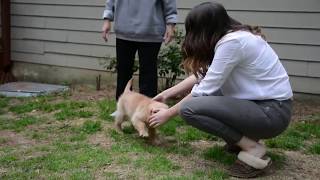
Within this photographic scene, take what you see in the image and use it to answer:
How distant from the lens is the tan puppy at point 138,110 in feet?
14.3

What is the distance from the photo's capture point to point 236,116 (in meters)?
3.69

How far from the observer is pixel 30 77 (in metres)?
8.86

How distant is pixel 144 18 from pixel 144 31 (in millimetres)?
129

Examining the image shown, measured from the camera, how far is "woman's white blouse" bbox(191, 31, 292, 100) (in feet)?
11.7

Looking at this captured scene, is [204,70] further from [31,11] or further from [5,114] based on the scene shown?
[31,11]

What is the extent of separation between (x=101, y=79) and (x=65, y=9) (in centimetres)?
121

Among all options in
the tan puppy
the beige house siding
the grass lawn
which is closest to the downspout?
the beige house siding

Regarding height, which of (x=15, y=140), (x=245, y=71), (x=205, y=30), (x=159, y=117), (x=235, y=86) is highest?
(x=205, y=30)

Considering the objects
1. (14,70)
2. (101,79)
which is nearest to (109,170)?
(101,79)

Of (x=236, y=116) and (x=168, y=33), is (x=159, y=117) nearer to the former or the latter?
(x=236, y=116)

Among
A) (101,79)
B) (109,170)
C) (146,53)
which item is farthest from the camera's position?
(101,79)

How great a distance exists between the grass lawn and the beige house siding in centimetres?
73

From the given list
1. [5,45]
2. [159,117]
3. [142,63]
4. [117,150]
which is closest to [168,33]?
[142,63]

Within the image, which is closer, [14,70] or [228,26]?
[228,26]
